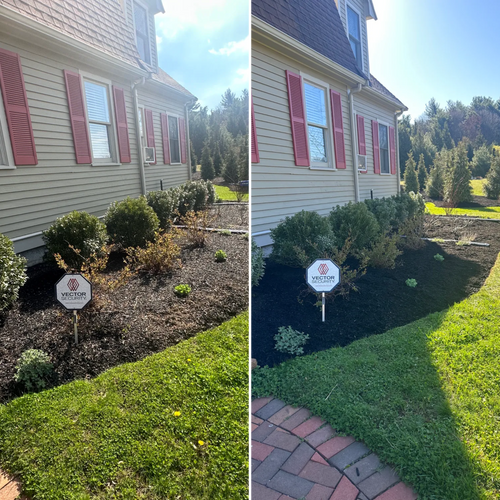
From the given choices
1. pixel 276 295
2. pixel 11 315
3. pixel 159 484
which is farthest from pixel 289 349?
pixel 11 315

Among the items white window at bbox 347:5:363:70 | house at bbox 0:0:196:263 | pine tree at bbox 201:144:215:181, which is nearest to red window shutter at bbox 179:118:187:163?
house at bbox 0:0:196:263

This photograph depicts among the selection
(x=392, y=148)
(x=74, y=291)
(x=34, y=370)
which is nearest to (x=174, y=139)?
(x=74, y=291)

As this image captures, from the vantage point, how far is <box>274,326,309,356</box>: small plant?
2160mm

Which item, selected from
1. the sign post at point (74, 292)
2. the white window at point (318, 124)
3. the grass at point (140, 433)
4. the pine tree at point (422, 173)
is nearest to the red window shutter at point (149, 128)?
the sign post at point (74, 292)

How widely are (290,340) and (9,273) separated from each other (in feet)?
5.07

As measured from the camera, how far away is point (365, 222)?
3.42m

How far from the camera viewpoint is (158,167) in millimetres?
1812

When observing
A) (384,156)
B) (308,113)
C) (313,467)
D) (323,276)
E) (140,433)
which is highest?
(308,113)

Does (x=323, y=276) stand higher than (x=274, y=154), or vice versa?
(x=274, y=154)

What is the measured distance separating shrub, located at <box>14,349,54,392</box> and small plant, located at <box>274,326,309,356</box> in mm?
1206

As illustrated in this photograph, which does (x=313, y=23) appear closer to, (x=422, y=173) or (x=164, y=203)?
(x=422, y=173)

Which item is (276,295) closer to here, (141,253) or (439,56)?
(141,253)

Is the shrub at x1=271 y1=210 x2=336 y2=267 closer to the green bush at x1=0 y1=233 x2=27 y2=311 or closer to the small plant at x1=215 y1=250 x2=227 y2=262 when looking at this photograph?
the small plant at x1=215 y1=250 x2=227 y2=262

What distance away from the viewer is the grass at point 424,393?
3.65ft
